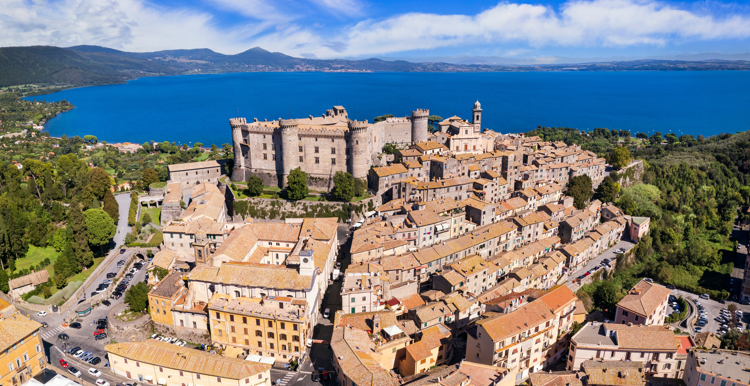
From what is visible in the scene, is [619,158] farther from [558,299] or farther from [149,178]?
[149,178]

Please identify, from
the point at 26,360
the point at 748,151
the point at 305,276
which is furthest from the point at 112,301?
the point at 748,151

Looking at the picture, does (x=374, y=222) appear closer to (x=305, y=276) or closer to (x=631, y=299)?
(x=305, y=276)

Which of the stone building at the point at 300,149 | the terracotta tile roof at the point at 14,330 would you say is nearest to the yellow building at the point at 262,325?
the terracotta tile roof at the point at 14,330

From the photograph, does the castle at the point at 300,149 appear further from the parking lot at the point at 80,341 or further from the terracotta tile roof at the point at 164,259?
the parking lot at the point at 80,341

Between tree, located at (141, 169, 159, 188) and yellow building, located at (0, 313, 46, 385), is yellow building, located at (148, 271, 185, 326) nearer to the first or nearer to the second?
yellow building, located at (0, 313, 46, 385)

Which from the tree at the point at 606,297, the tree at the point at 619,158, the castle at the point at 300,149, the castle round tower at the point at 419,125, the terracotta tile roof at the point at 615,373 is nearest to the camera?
the terracotta tile roof at the point at 615,373

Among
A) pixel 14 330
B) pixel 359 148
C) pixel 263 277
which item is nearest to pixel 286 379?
pixel 263 277
